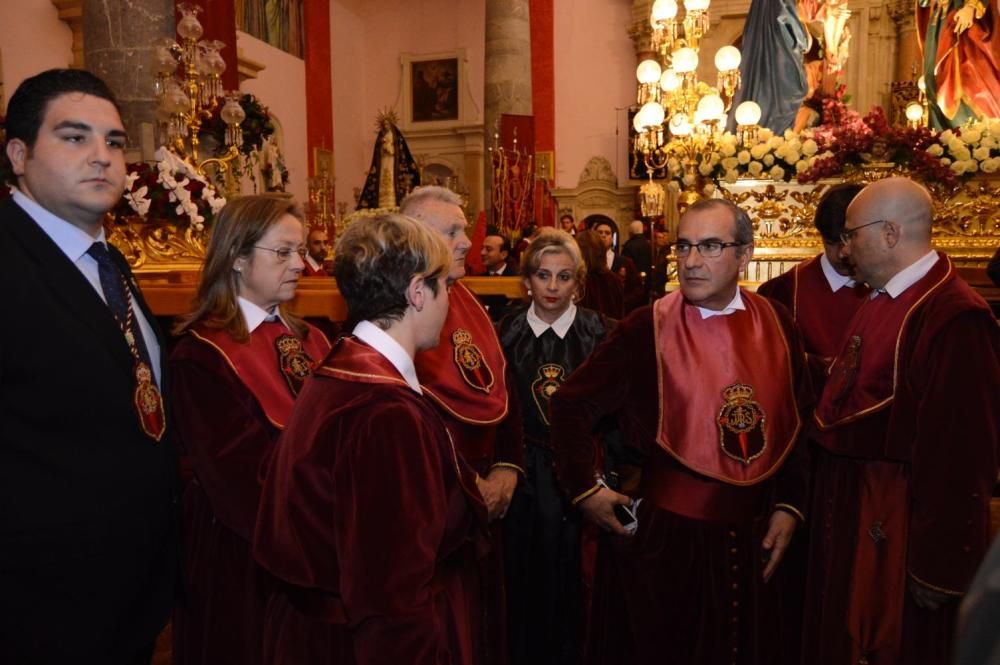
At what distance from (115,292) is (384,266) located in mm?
793

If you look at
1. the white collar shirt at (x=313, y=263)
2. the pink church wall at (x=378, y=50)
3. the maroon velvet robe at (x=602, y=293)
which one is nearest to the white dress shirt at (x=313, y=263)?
the white collar shirt at (x=313, y=263)

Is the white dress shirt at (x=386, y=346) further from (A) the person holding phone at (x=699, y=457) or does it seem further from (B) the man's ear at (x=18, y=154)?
(A) the person holding phone at (x=699, y=457)

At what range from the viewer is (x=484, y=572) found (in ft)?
8.91

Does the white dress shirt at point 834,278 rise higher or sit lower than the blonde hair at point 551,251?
lower

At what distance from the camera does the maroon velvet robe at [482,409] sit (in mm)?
2604

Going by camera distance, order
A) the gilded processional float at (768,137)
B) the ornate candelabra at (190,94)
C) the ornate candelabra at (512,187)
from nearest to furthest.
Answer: the gilded processional float at (768,137) → the ornate candelabra at (190,94) → the ornate candelabra at (512,187)

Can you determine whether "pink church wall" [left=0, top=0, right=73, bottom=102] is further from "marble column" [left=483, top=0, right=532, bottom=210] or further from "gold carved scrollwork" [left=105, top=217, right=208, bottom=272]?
"marble column" [left=483, top=0, right=532, bottom=210]

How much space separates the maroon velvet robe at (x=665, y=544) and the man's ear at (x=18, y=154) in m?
1.69

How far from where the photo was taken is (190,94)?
18.0 feet

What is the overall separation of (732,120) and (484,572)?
5109mm

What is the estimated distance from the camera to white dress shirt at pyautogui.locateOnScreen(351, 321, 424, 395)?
1.64 m

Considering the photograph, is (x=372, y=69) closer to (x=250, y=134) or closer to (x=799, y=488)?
(x=250, y=134)

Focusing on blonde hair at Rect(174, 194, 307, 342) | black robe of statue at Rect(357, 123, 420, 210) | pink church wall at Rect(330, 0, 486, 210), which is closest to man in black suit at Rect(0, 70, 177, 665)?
blonde hair at Rect(174, 194, 307, 342)

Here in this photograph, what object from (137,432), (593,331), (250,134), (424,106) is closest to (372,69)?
(424,106)
